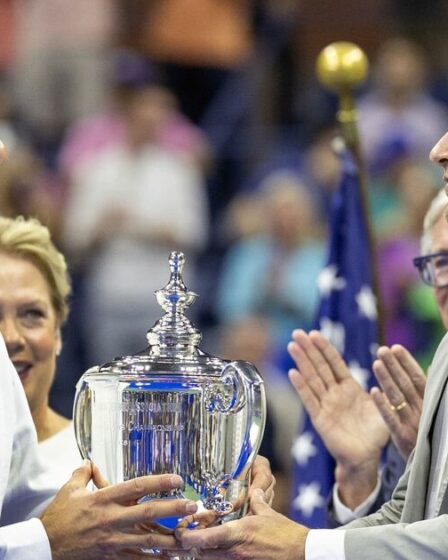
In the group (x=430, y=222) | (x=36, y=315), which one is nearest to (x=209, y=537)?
(x=36, y=315)

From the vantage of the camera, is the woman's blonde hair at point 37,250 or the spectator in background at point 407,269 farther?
the spectator in background at point 407,269

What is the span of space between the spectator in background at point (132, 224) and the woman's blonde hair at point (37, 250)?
328 centimetres

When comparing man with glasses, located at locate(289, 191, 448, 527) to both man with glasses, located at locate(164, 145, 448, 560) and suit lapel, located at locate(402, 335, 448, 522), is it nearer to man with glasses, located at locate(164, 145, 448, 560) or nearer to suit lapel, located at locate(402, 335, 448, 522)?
man with glasses, located at locate(164, 145, 448, 560)

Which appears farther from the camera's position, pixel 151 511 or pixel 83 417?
pixel 83 417

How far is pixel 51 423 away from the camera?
4113 mm

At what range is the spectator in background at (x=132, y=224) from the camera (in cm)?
757

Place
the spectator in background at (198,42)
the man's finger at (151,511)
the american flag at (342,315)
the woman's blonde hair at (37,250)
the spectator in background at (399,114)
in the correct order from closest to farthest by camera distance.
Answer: the man's finger at (151,511) → the woman's blonde hair at (37,250) → the american flag at (342,315) → the spectator in background at (399,114) → the spectator in background at (198,42)

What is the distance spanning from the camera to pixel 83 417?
3209 millimetres

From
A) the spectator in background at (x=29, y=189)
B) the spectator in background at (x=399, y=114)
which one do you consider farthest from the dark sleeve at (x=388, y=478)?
the spectator in background at (x=399, y=114)

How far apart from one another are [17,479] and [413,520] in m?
0.92

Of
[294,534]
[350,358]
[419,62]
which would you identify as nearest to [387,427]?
[350,358]

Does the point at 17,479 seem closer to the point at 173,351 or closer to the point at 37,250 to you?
the point at 173,351

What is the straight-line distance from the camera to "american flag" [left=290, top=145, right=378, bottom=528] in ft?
15.2

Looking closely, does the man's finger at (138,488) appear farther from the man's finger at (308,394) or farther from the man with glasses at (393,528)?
the man's finger at (308,394)
